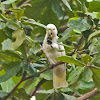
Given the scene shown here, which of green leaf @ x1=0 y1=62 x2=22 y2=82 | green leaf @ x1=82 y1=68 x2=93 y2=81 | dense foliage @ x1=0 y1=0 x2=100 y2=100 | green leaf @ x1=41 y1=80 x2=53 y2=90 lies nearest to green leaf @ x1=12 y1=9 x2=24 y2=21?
dense foliage @ x1=0 y1=0 x2=100 y2=100

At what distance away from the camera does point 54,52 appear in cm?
100

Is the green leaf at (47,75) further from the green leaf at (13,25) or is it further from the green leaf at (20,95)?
the green leaf at (13,25)

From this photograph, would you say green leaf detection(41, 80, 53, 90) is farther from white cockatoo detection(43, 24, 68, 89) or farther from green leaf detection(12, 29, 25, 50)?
green leaf detection(12, 29, 25, 50)

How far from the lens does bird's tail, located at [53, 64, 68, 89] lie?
3.37ft

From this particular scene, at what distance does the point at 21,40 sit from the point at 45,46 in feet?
0.50

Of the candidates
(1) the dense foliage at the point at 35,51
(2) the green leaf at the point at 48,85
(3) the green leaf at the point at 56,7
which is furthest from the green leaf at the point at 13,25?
(3) the green leaf at the point at 56,7

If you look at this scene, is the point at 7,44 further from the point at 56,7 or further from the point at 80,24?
the point at 56,7

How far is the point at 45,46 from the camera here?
3.16 ft

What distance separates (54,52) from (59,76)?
3.3 inches

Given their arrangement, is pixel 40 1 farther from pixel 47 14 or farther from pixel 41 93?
pixel 41 93

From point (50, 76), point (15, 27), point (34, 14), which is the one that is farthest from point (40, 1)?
point (15, 27)

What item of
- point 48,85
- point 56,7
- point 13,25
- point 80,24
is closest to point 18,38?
point 13,25

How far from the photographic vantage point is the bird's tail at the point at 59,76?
103 centimetres

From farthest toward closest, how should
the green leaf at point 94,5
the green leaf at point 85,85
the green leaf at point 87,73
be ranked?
the green leaf at point 85,85 → the green leaf at point 94,5 → the green leaf at point 87,73
